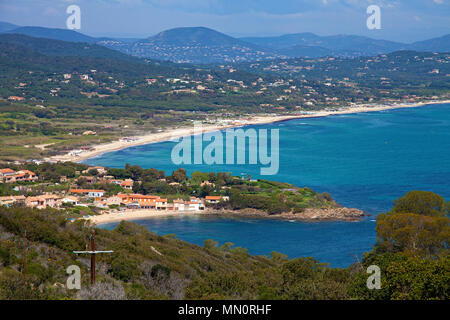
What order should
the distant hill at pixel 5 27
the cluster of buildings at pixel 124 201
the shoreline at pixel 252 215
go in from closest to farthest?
1. the shoreline at pixel 252 215
2. the cluster of buildings at pixel 124 201
3. the distant hill at pixel 5 27

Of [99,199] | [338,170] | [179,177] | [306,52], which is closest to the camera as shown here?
[99,199]

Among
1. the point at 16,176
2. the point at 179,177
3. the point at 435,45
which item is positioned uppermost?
the point at 435,45

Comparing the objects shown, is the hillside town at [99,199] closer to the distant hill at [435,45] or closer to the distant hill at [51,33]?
the distant hill at [51,33]

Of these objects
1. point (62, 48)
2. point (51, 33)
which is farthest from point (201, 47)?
point (62, 48)

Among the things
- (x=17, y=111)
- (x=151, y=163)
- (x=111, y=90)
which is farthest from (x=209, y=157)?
(x=111, y=90)

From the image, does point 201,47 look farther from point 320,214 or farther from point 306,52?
point 320,214

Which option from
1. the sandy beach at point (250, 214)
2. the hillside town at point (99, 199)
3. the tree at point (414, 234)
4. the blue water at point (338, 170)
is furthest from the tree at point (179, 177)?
the tree at point (414, 234)

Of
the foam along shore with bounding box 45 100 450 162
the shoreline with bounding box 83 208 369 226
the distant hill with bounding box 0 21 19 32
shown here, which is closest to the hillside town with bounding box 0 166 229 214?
the shoreline with bounding box 83 208 369 226

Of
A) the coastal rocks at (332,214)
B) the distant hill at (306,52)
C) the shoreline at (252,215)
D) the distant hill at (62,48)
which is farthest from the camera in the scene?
the distant hill at (306,52)
